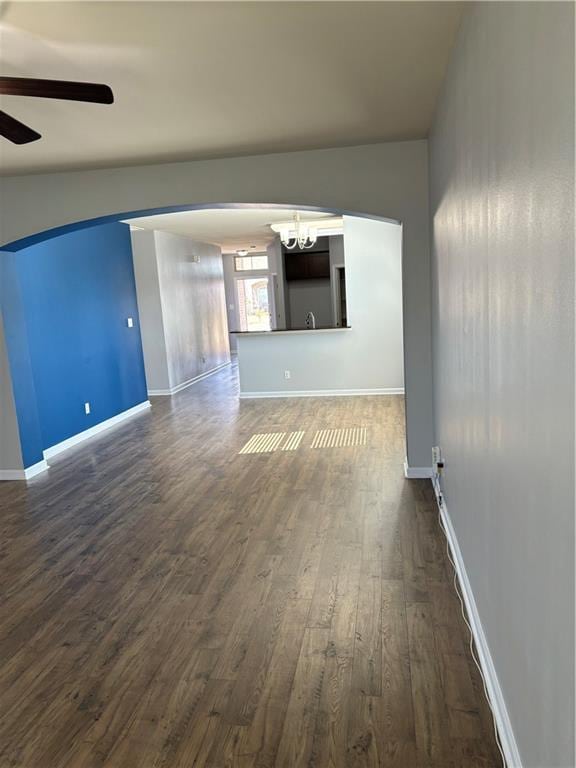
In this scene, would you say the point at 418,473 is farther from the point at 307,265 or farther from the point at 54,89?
the point at 307,265

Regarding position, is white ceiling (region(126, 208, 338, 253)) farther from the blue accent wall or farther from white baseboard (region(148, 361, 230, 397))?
white baseboard (region(148, 361, 230, 397))

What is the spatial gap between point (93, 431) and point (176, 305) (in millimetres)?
3297

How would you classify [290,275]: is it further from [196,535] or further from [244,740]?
[244,740]

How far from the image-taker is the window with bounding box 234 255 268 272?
13.9m

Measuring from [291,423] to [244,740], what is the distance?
4.56 meters

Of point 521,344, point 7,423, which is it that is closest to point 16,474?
point 7,423

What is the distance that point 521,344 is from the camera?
1.34 metres

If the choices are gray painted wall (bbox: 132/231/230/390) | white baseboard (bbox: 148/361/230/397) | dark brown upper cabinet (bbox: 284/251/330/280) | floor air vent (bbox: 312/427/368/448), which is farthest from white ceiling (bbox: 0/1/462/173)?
dark brown upper cabinet (bbox: 284/251/330/280)

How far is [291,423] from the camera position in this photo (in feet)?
20.7

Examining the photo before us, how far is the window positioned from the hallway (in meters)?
10.0

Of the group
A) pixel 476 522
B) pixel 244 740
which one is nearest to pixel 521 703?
pixel 476 522

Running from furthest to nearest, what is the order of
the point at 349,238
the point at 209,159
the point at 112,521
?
1. the point at 349,238
2. the point at 209,159
3. the point at 112,521

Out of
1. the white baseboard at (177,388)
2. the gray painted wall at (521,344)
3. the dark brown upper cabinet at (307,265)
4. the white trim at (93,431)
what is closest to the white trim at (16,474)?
the white trim at (93,431)

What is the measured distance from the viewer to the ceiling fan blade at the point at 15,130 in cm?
236
